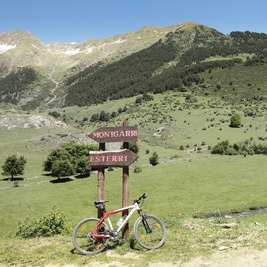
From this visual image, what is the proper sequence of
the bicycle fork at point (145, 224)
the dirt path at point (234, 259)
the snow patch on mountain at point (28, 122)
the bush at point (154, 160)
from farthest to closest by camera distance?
the snow patch on mountain at point (28, 122)
the bush at point (154, 160)
the bicycle fork at point (145, 224)
the dirt path at point (234, 259)

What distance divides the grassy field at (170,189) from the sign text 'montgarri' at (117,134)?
565 cm

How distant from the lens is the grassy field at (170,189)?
14.1m

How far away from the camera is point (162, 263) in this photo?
1220 cm

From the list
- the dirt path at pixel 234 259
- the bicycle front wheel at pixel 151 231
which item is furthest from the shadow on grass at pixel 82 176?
the dirt path at pixel 234 259

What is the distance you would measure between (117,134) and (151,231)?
18.4 ft

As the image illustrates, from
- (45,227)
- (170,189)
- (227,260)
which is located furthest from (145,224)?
(170,189)

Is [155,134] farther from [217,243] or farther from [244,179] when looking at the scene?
[217,243]

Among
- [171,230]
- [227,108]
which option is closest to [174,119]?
[227,108]

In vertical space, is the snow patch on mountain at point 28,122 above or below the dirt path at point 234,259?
above

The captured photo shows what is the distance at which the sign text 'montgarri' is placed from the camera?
15.4 m

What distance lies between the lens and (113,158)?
50.6 ft

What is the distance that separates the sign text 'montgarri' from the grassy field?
565 cm

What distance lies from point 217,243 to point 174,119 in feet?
393

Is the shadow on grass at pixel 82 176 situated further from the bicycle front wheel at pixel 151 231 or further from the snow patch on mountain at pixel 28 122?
the snow patch on mountain at pixel 28 122
